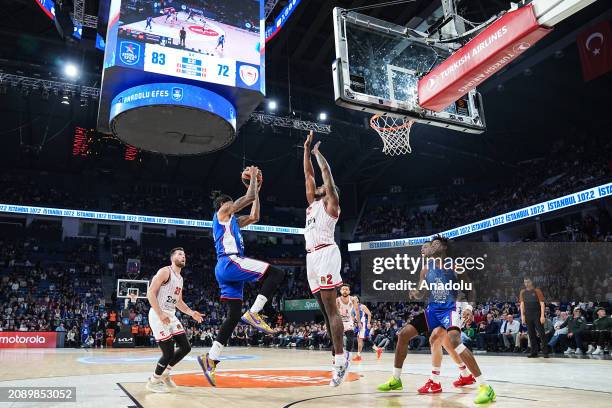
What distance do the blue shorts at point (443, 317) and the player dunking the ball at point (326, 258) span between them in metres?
0.95

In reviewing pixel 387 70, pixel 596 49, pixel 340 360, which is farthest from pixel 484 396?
pixel 596 49

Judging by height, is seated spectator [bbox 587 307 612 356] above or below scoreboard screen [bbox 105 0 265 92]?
below

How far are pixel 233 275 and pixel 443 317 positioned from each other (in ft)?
7.46

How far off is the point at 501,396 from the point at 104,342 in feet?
65.3

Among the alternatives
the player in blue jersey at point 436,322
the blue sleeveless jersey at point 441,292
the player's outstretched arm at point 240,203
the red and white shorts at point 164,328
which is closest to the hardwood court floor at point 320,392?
the player in blue jersey at point 436,322

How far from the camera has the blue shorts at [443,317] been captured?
16.0ft

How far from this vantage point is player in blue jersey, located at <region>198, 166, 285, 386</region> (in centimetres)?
516

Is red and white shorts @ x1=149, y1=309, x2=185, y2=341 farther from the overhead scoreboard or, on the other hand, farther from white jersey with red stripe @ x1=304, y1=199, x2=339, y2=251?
the overhead scoreboard

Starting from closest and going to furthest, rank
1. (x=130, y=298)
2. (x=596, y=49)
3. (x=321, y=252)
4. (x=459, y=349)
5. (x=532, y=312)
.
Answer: (x=459, y=349) → (x=321, y=252) → (x=532, y=312) → (x=596, y=49) → (x=130, y=298)

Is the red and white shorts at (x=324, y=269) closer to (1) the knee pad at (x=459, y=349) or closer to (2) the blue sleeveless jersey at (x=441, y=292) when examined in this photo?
(2) the blue sleeveless jersey at (x=441, y=292)

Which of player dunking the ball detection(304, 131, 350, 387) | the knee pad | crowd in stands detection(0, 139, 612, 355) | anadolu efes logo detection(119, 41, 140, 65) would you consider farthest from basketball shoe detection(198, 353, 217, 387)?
anadolu efes logo detection(119, 41, 140, 65)

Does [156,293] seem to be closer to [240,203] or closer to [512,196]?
[240,203]

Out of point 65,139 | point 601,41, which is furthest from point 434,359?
point 65,139

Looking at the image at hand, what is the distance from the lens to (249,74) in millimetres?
11820
